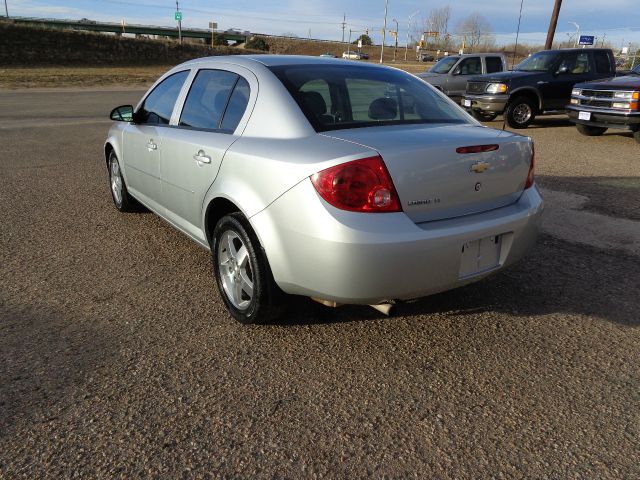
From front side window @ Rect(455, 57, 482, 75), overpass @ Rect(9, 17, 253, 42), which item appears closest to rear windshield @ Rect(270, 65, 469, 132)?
front side window @ Rect(455, 57, 482, 75)

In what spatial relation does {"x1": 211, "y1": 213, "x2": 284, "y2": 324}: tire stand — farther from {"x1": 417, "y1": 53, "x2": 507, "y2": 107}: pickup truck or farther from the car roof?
{"x1": 417, "y1": 53, "x2": 507, "y2": 107}: pickup truck

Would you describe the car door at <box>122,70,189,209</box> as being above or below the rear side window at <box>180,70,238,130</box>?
below

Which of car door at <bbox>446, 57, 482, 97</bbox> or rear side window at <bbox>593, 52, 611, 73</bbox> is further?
car door at <bbox>446, 57, 482, 97</bbox>

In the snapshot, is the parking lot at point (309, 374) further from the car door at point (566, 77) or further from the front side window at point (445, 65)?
the front side window at point (445, 65)

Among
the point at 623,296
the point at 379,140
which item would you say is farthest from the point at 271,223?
the point at 623,296

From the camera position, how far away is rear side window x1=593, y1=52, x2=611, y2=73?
43.5ft

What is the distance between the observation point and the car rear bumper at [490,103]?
12.8 metres

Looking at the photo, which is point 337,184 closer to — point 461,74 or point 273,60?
point 273,60

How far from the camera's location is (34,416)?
2.40 m

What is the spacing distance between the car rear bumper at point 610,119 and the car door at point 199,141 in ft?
30.3

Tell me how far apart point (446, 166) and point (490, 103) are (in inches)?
442

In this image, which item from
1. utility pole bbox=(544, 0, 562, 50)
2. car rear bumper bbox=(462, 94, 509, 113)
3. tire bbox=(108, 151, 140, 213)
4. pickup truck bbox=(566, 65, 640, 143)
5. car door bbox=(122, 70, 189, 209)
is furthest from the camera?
utility pole bbox=(544, 0, 562, 50)

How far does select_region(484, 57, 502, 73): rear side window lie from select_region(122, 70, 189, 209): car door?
45.2ft

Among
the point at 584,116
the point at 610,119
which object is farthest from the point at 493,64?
the point at 610,119
